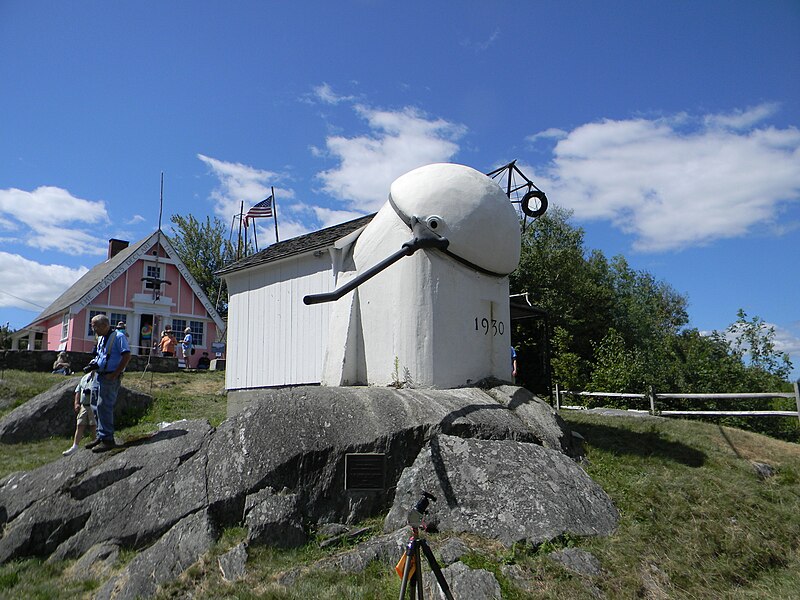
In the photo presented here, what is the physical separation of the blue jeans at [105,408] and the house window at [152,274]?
21.9m

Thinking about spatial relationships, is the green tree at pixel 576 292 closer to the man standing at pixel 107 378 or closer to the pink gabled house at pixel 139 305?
the pink gabled house at pixel 139 305

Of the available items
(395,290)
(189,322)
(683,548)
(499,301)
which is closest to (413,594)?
(683,548)

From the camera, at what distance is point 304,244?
13008 mm

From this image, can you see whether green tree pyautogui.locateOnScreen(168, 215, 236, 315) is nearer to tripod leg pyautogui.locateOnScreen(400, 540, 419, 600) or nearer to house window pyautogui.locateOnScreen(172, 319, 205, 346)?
house window pyautogui.locateOnScreen(172, 319, 205, 346)

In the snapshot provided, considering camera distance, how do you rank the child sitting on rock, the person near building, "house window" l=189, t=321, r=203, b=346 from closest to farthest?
1. the child sitting on rock
2. the person near building
3. "house window" l=189, t=321, r=203, b=346

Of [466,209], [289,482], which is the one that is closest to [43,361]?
[466,209]

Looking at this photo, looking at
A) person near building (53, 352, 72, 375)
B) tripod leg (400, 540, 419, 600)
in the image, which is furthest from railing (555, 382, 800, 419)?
person near building (53, 352, 72, 375)

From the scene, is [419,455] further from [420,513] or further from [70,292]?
[70,292]

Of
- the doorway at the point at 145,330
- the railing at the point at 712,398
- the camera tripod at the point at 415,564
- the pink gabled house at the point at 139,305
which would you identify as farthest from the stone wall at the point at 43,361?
the camera tripod at the point at 415,564

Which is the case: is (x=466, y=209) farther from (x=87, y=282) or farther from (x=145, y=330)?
(x=87, y=282)

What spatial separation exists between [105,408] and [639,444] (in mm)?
7910

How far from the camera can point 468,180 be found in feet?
31.3

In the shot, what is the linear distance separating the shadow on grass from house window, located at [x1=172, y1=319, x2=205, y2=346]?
22.4 m

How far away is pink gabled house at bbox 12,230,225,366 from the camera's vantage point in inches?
1019
